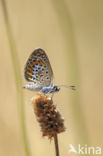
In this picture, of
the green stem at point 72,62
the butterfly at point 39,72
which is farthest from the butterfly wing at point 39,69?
the green stem at point 72,62

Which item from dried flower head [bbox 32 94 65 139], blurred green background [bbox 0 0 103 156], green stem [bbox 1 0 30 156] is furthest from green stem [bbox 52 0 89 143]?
dried flower head [bbox 32 94 65 139]

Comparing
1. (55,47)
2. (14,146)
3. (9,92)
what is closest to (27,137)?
(14,146)

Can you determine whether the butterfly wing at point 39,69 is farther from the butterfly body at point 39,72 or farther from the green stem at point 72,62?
the green stem at point 72,62

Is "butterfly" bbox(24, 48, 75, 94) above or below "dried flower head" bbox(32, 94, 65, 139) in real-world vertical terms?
above

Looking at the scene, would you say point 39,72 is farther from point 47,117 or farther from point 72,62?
point 72,62

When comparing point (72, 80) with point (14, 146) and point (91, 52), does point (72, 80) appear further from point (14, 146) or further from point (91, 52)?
point (14, 146)

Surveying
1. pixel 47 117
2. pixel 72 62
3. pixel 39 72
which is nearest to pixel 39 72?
pixel 39 72

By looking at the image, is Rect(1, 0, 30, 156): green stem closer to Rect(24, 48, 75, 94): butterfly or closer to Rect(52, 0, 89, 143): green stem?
Rect(52, 0, 89, 143): green stem
